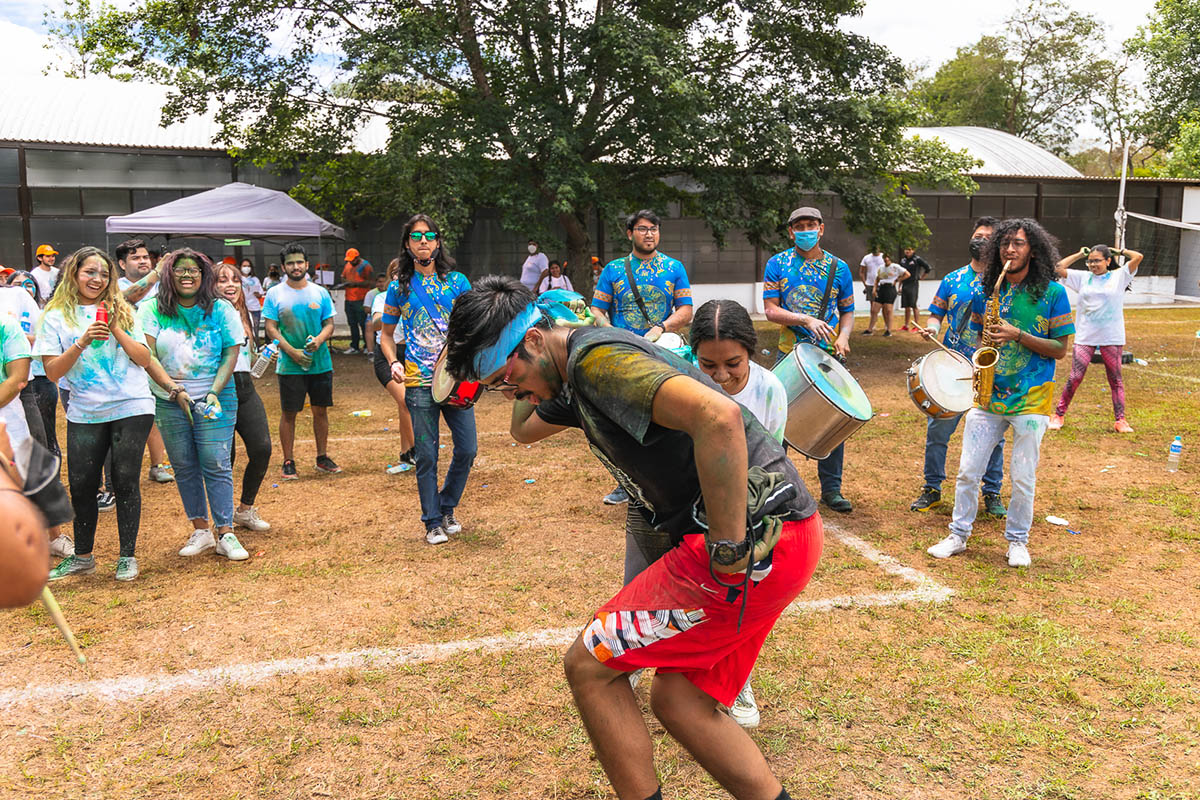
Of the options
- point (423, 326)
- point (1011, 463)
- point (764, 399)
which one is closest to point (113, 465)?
point (423, 326)

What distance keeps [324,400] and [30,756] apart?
4791 millimetres

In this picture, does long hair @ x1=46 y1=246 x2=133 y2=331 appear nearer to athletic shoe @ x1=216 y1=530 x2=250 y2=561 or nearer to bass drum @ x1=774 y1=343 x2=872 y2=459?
athletic shoe @ x1=216 y1=530 x2=250 y2=561

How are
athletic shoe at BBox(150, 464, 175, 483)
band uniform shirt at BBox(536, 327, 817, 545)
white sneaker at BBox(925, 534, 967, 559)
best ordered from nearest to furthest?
band uniform shirt at BBox(536, 327, 817, 545)
white sneaker at BBox(925, 534, 967, 559)
athletic shoe at BBox(150, 464, 175, 483)

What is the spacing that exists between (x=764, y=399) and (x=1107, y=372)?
7.55m

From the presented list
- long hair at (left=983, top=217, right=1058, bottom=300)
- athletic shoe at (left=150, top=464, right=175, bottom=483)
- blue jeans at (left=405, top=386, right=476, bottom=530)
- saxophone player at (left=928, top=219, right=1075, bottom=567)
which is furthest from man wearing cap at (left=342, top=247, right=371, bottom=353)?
long hair at (left=983, top=217, right=1058, bottom=300)

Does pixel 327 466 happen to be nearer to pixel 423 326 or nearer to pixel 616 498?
pixel 423 326

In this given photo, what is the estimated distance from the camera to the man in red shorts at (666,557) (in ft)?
7.84

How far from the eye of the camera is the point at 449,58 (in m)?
14.6

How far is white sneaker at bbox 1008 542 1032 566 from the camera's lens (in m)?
5.45

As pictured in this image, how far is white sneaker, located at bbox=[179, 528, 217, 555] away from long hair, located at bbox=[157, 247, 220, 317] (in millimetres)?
1478

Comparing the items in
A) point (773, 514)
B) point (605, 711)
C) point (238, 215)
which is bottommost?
point (605, 711)

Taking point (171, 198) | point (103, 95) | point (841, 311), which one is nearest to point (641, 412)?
point (841, 311)

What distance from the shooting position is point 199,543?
234 inches

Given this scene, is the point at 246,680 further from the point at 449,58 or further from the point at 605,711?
the point at 449,58
